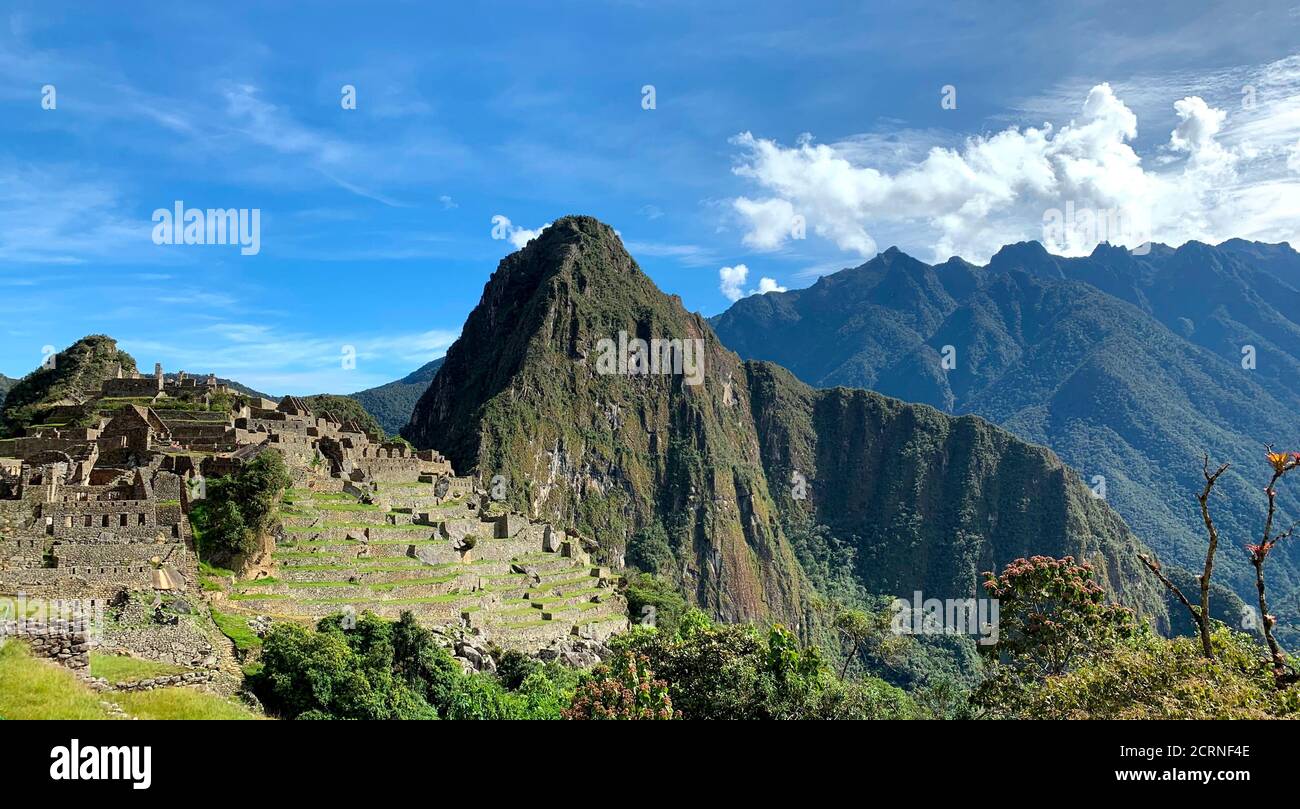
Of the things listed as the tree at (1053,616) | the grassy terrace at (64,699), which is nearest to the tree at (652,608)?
the tree at (1053,616)

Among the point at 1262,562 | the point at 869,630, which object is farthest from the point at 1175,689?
the point at 869,630

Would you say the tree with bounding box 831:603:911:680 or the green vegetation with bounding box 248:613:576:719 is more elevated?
the green vegetation with bounding box 248:613:576:719

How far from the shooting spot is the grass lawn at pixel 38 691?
11789 millimetres

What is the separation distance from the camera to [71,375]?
51.0 metres

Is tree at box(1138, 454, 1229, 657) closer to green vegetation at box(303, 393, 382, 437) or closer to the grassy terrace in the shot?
the grassy terrace

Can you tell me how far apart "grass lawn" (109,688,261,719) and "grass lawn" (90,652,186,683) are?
5.39 feet

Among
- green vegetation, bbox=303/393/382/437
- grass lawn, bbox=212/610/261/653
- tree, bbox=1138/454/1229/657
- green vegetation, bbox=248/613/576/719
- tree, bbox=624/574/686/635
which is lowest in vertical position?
tree, bbox=624/574/686/635

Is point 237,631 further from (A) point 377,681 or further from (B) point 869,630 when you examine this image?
(B) point 869,630

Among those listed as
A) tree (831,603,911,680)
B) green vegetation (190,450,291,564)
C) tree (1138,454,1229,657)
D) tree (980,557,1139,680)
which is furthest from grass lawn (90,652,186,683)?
tree (831,603,911,680)

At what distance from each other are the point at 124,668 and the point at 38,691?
672 centimetres

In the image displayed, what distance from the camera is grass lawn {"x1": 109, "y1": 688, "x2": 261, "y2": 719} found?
13.8 meters
